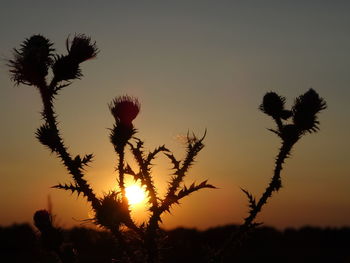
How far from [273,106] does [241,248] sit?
23780mm

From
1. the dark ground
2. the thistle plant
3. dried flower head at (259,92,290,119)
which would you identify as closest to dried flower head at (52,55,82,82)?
the thistle plant

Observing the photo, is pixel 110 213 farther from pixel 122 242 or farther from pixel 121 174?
pixel 121 174

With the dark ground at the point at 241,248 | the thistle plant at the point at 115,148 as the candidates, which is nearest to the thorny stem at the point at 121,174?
the thistle plant at the point at 115,148

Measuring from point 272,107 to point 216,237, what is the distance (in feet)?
95.6

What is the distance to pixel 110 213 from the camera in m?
4.10

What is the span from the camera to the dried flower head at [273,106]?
5402mm

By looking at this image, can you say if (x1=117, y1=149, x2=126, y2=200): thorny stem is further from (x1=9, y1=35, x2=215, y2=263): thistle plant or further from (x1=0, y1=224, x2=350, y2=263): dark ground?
(x1=0, y1=224, x2=350, y2=263): dark ground

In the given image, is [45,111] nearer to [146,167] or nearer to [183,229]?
[146,167]

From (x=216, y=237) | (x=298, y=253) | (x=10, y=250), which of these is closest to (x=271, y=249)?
(x=298, y=253)

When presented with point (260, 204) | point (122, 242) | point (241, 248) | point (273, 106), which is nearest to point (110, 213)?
point (122, 242)

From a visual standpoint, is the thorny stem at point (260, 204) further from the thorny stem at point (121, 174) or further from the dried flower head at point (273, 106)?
the thorny stem at point (121, 174)

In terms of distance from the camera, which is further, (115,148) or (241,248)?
(241,248)

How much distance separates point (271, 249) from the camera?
28.3m

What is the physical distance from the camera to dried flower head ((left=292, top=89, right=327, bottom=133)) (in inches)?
205
